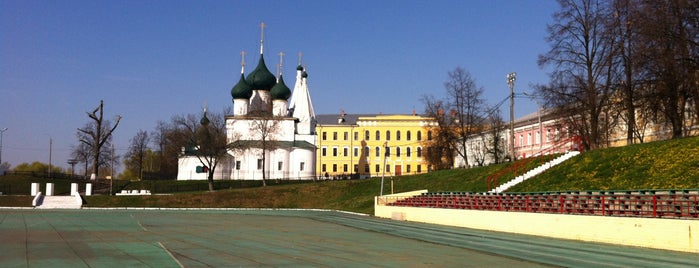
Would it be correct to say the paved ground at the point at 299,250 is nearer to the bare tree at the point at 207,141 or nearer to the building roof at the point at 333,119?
the bare tree at the point at 207,141

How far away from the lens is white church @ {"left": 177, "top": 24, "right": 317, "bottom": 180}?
8988cm

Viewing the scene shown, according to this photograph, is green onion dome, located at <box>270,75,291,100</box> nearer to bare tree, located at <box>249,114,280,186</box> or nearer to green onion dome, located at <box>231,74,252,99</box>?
green onion dome, located at <box>231,74,252,99</box>

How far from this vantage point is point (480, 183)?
5238 cm

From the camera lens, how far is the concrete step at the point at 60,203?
59503 millimetres

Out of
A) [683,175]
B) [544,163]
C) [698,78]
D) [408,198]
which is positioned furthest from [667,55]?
[408,198]

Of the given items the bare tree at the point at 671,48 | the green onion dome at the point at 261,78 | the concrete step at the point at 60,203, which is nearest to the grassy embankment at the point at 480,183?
the concrete step at the point at 60,203

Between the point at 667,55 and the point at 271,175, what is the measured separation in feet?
207

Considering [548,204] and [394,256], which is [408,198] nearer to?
[548,204]

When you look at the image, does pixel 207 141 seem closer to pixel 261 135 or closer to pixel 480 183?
pixel 261 135

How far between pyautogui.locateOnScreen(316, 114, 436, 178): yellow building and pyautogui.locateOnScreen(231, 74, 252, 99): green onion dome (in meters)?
22.3

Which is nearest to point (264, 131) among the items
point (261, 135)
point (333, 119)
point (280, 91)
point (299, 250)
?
point (261, 135)

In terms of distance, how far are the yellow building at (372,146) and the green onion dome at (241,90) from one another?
73.3 feet

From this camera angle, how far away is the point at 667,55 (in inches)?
1492

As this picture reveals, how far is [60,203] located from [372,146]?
65054mm
